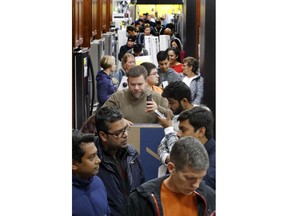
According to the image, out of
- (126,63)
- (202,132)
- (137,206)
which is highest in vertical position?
(126,63)

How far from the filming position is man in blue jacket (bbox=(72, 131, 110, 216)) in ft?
9.34

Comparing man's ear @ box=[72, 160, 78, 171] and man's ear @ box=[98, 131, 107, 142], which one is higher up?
man's ear @ box=[98, 131, 107, 142]

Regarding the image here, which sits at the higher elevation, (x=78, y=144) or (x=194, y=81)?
(x=194, y=81)

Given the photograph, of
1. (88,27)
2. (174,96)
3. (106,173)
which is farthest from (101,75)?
(106,173)

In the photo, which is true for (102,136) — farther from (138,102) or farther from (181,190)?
(138,102)

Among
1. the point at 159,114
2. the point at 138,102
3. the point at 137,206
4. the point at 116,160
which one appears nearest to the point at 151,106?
the point at 138,102

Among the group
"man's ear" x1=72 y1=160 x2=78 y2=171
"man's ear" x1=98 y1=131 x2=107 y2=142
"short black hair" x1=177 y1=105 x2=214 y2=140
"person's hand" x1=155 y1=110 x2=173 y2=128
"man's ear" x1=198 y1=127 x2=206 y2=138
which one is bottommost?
"man's ear" x1=72 y1=160 x2=78 y2=171

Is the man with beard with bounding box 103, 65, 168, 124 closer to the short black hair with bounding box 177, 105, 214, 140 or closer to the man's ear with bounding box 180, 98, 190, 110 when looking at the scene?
the man's ear with bounding box 180, 98, 190, 110

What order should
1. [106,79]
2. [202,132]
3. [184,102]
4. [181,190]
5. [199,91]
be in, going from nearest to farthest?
[181,190]
[202,132]
[184,102]
[199,91]
[106,79]

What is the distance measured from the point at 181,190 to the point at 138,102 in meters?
1.36

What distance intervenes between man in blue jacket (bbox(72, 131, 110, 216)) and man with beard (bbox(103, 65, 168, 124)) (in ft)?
2.72

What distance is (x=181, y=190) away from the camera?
8.98 ft

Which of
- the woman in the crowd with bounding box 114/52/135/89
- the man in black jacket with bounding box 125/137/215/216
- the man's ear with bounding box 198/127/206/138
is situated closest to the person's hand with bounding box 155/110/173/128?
the man's ear with bounding box 198/127/206/138
